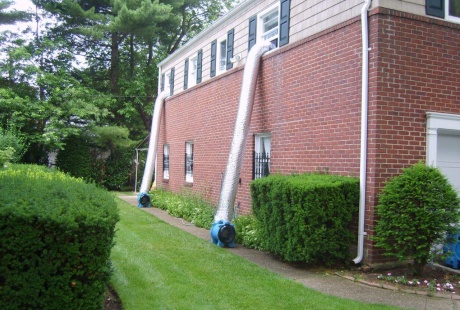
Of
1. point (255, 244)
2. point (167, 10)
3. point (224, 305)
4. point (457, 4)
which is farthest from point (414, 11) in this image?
point (167, 10)

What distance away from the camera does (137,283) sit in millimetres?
6000

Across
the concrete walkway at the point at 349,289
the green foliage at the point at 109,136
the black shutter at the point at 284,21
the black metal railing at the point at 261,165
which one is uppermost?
the black shutter at the point at 284,21

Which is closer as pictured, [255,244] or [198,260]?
[198,260]

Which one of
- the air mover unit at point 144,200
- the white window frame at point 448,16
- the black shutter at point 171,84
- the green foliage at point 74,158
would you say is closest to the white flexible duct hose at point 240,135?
the white window frame at point 448,16

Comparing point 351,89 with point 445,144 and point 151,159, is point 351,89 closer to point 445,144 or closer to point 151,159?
point 445,144

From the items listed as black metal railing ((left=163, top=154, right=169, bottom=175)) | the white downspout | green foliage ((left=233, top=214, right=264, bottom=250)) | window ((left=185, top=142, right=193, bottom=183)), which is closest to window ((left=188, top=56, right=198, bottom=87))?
window ((left=185, top=142, right=193, bottom=183))

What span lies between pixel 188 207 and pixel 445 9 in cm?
836

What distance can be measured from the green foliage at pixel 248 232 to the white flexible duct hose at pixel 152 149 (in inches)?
277

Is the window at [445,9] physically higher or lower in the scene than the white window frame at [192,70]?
lower

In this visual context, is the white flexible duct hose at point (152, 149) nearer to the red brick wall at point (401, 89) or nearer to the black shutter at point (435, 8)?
the red brick wall at point (401, 89)

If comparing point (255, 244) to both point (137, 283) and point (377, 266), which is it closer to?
point (377, 266)

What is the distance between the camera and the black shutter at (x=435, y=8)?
751 cm

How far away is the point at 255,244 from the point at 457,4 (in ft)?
18.5

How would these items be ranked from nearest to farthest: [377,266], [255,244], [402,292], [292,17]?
1. [402,292]
2. [377,266]
3. [255,244]
4. [292,17]
